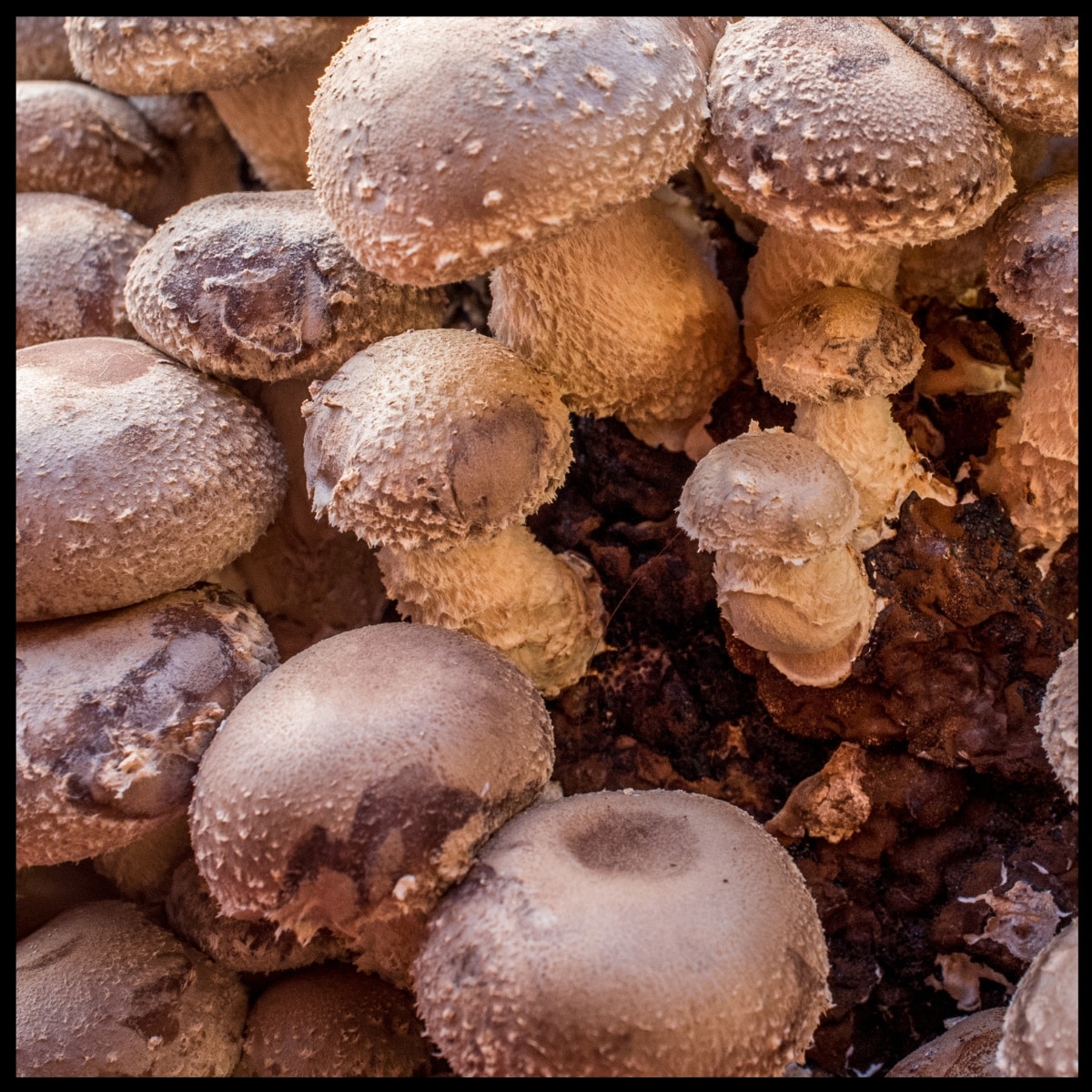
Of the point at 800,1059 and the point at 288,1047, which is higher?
the point at 800,1059

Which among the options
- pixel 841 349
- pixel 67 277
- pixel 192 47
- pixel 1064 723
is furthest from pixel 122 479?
pixel 1064 723

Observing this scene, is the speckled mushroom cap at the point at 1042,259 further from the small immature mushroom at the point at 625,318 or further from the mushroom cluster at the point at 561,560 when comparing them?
the small immature mushroom at the point at 625,318

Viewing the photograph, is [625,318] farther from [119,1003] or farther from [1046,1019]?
[119,1003]

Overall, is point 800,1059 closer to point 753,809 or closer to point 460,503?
point 753,809

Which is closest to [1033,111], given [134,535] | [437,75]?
[437,75]

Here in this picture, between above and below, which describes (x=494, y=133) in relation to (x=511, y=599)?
above

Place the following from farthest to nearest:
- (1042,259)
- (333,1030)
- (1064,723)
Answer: (333,1030), (1042,259), (1064,723)

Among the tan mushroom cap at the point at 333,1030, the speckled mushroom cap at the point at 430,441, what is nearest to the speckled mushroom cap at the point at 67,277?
the speckled mushroom cap at the point at 430,441
